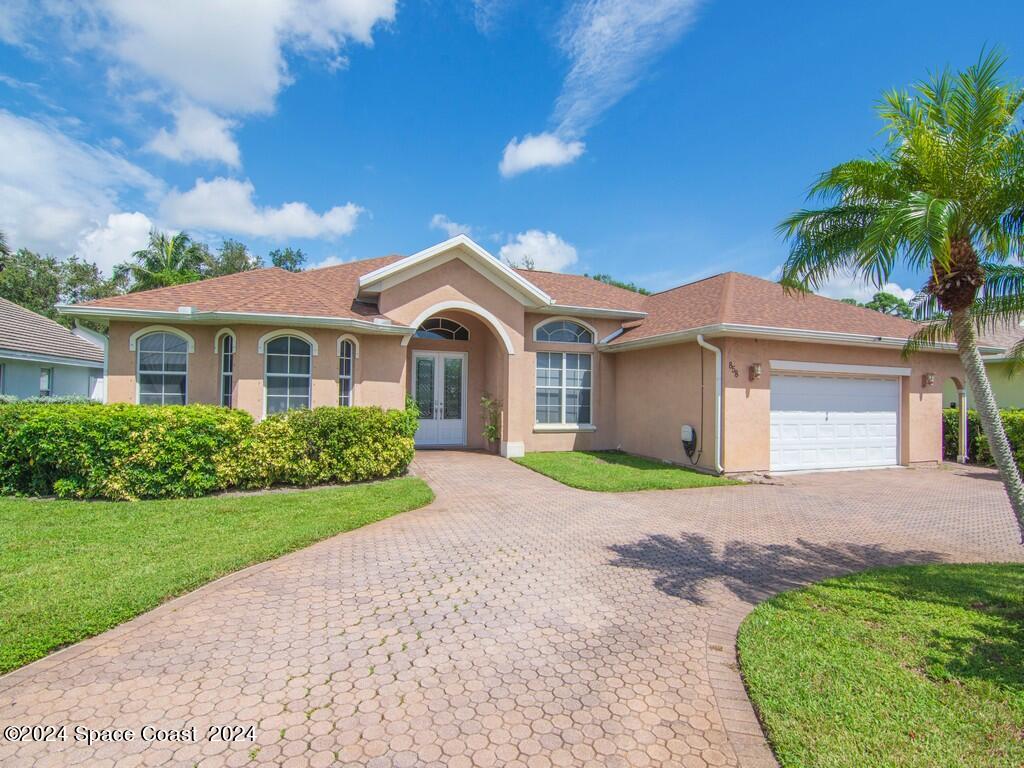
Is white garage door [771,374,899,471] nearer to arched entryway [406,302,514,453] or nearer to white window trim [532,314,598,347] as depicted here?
white window trim [532,314,598,347]

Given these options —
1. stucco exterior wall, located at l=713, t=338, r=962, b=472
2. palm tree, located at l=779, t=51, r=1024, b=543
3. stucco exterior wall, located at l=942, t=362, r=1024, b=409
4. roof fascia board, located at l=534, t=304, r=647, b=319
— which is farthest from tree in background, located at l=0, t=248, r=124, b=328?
stucco exterior wall, located at l=942, t=362, r=1024, b=409

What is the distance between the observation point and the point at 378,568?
236 inches

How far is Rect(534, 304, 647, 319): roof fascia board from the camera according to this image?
15773 millimetres

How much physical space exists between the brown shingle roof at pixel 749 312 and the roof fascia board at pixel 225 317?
7902 mm

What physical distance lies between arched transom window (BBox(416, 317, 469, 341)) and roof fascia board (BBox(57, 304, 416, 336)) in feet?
10.4

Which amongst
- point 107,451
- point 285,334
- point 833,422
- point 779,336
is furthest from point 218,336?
point 833,422

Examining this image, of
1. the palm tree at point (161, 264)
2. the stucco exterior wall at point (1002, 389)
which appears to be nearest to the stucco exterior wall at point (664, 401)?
the stucco exterior wall at point (1002, 389)

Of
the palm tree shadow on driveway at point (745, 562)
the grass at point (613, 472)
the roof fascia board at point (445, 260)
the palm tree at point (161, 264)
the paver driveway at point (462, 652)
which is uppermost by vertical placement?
the palm tree at point (161, 264)

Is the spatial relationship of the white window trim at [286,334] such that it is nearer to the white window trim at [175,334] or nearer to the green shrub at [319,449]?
the green shrub at [319,449]

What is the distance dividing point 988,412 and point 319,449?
34.7ft

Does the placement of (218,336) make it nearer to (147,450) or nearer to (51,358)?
(147,450)

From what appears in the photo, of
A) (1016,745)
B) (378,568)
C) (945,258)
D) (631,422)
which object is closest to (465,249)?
(631,422)

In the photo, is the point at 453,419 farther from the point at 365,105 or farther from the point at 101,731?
the point at 101,731

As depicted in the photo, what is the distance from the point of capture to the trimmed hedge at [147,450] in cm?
885
